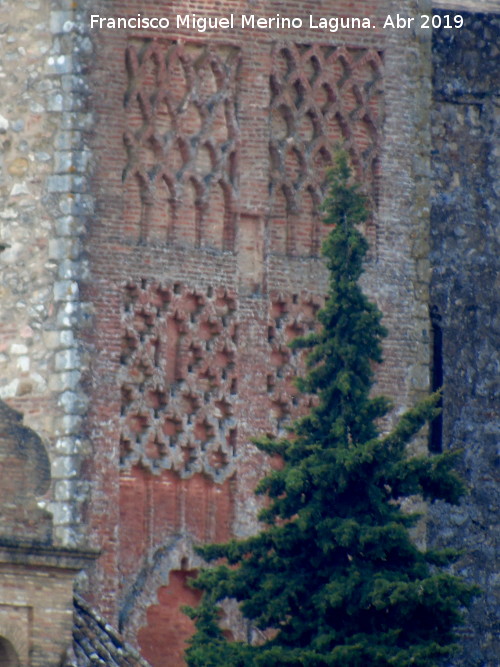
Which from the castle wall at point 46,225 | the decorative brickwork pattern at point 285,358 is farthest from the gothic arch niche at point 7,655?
the decorative brickwork pattern at point 285,358

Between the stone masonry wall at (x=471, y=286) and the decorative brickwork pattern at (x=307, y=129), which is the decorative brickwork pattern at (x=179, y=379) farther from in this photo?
the stone masonry wall at (x=471, y=286)

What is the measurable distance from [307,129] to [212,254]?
1635 mm

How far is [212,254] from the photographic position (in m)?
28.9

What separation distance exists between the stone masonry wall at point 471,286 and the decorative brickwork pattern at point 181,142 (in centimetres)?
307

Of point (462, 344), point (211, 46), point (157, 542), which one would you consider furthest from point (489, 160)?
point (157, 542)

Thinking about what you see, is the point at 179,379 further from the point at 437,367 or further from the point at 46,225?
the point at 437,367

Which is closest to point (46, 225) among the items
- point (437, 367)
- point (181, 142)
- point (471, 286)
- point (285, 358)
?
point (181, 142)

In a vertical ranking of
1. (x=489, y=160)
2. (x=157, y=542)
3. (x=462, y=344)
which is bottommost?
(x=157, y=542)

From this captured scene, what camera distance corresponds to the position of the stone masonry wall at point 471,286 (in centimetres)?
3106

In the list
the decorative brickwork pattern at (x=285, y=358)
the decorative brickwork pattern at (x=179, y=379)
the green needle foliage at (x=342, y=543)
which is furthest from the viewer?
the decorative brickwork pattern at (x=285, y=358)

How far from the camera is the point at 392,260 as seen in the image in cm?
2981

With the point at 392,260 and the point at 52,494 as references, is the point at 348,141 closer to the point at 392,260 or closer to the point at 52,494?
the point at 392,260

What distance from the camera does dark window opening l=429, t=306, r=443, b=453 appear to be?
31125mm

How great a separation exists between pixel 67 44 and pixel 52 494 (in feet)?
13.6
